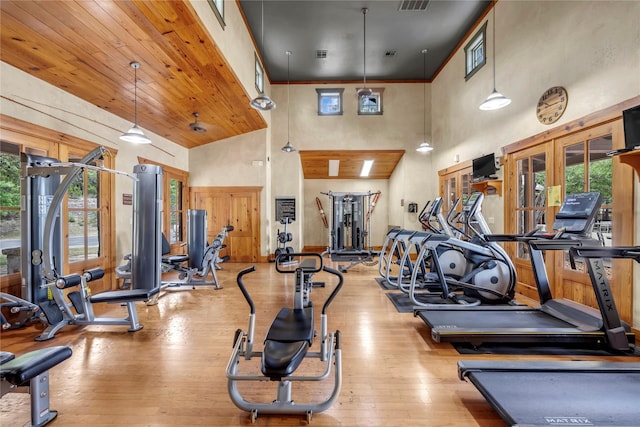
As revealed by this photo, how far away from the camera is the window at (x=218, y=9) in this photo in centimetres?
351

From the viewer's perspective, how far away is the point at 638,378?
1.97 metres

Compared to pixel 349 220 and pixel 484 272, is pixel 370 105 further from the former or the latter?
pixel 484 272

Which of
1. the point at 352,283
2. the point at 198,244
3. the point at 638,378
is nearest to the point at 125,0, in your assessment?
the point at 198,244

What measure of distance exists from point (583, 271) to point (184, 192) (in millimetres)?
7698

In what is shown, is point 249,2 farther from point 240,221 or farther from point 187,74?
point 240,221

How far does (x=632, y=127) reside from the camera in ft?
8.25

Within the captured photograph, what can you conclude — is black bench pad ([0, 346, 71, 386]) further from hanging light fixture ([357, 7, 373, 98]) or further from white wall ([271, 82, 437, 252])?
white wall ([271, 82, 437, 252])

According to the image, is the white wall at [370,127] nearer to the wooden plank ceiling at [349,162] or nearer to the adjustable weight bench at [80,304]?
the wooden plank ceiling at [349,162]

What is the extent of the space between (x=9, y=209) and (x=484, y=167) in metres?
6.90

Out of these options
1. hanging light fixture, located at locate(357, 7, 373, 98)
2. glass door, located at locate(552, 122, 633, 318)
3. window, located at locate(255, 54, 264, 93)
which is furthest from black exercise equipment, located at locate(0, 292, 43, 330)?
hanging light fixture, located at locate(357, 7, 373, 98)

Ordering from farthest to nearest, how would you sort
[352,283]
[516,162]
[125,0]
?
[352,283] → [516,162] → [125,0]

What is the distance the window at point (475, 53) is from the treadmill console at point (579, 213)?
350 centimetres

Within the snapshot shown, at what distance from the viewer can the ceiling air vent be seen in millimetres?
4596

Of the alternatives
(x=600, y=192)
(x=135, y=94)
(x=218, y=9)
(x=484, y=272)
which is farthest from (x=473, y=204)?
(x=135, y=94)
